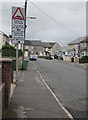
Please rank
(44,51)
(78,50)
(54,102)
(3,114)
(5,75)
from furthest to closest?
(44,51)
(78,50)
(54,102)
(5,75)
(3,114)

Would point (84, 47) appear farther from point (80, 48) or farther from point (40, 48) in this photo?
point (40, 48)

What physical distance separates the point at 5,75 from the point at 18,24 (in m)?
4.69

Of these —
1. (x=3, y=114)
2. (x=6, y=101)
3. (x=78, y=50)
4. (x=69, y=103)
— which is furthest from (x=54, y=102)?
(x=78, y=50)

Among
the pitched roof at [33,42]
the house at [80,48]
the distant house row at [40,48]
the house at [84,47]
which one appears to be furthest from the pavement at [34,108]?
the pitched roof at [33,42]

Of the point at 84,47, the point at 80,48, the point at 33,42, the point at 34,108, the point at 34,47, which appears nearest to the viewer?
the point at 34,108

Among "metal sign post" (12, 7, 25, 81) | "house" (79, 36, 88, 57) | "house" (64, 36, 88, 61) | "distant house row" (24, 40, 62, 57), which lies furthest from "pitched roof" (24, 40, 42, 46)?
"metal sign post" (12, 7, 25, 81)

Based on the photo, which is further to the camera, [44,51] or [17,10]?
[44,51]

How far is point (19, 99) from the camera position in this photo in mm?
7043

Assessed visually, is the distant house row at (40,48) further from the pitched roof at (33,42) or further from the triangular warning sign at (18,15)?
the triangular warning sign at (18,15)

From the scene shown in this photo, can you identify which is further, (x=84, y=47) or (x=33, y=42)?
(x=33, y=42)

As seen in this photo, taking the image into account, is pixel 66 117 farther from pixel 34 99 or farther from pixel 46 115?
pixel 34 99

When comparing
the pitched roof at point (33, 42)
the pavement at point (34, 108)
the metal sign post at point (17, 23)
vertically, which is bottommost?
the pavement at point (34, 108)

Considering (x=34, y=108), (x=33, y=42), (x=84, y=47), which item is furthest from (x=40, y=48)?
(x=34, y=108)

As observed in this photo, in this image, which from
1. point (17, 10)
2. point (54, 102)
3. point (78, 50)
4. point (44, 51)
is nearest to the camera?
point (54, 102)
